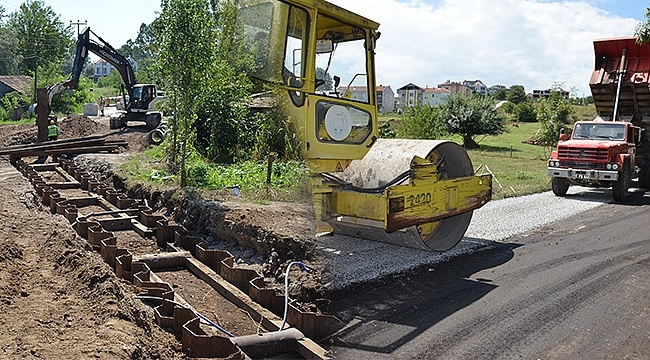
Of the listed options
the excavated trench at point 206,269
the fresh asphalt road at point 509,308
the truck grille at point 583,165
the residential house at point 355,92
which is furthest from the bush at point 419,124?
the residential house at point 355,92

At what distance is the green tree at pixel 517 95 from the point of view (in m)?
71.9

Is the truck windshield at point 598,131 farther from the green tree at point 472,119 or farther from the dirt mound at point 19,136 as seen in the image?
the green tree at point 472,119

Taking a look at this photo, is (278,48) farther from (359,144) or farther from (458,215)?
(458,215)

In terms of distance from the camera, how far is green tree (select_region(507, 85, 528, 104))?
7194 cm

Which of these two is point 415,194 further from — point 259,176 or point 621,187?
point 621,187

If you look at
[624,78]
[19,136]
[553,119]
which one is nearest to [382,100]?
[624,78]

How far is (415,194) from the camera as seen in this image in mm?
7297

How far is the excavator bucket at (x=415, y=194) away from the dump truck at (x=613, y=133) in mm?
6979

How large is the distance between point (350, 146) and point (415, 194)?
98 cm

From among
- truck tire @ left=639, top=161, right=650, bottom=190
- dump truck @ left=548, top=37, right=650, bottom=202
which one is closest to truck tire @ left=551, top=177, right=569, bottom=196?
dump truck @ left=548, top=37, right=650, bottom=202

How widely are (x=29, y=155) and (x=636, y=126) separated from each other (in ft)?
55.0

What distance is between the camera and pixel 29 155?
16859mm

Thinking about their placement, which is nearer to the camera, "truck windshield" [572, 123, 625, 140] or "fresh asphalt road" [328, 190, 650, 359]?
"fresh asphalt road" [328, 190, 650, 359]

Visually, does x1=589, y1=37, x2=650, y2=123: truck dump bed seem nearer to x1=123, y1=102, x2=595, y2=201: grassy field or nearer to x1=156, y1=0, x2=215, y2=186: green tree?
x1=123, y1=102, x2=595, y2=201: grassy field
